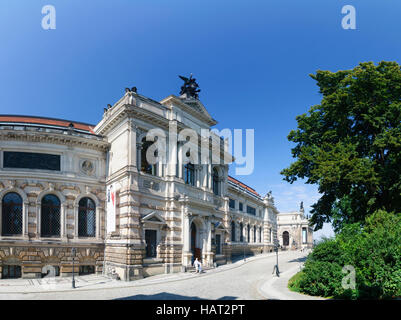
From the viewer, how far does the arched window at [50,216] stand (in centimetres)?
2852

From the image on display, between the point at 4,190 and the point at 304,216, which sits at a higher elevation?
the point at 4,190

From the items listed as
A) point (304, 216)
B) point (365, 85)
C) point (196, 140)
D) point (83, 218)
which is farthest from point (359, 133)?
point (304, 216)

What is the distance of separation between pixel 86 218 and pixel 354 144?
83.7ft

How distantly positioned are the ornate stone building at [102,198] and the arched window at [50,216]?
8 cm

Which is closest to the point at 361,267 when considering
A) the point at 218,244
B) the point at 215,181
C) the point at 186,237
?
the point at 186,237

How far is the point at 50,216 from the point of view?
94.5ft

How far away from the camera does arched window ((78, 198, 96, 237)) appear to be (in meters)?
30.1

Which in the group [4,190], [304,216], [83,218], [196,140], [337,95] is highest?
[337,95]

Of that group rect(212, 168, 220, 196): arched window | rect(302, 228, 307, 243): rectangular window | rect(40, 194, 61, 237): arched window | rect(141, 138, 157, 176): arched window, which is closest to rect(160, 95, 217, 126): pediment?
rect(141, 138, 157, 176): arched window

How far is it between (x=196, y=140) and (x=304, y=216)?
69.2m

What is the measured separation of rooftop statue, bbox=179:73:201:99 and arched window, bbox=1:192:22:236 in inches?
792
